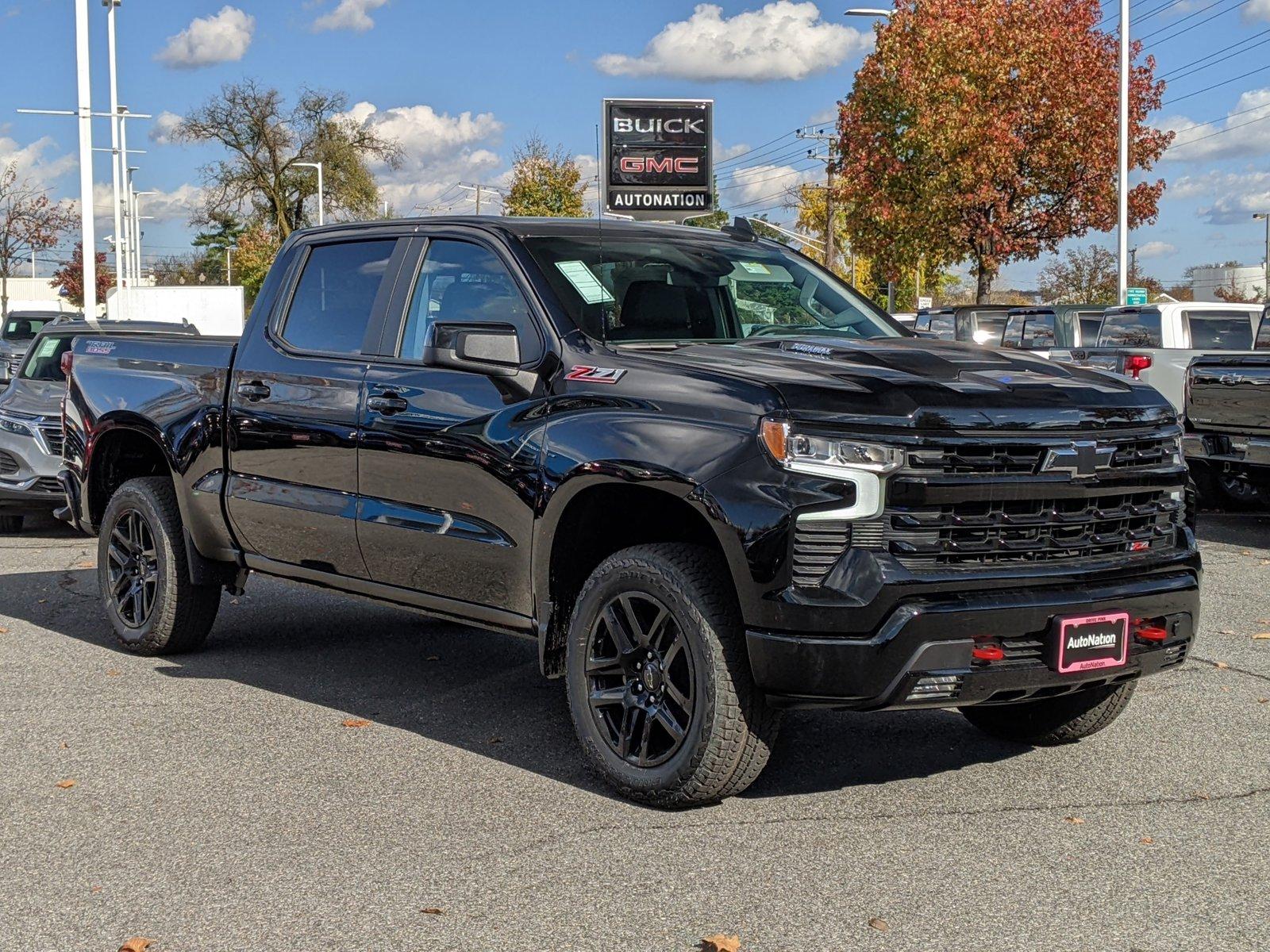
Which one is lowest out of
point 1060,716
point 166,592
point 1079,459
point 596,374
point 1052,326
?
point 1060,716

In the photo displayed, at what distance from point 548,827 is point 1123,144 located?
83.9 ft

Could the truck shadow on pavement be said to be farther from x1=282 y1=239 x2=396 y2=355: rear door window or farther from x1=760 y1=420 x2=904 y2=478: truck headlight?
x1=282 y1=239 x2=396 y2=355: rear door window

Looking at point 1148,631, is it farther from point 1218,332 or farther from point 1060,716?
point 1218,332

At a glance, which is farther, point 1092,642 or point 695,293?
point 695,293

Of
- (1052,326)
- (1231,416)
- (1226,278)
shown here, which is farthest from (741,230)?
(1226,278)

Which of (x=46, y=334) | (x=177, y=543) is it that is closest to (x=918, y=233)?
(x=46, y=334)

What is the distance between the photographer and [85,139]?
28469 mm

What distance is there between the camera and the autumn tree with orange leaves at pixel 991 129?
103 ft

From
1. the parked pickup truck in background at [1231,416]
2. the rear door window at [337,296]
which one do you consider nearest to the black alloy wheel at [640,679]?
the rear door window at [337,296]

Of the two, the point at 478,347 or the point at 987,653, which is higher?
the point at 478,347

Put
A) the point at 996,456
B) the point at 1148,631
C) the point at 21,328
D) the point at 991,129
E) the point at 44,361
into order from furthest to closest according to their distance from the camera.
Result: the point at 991,129 → the point at 21,328 → the point at 44,361 → the point at 1148,631 → the point at 996,456

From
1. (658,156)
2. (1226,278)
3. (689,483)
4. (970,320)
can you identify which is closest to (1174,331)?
(970,320)

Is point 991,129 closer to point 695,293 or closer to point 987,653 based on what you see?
point 695,293

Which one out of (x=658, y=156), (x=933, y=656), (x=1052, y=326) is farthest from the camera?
(x=658, y=156)
